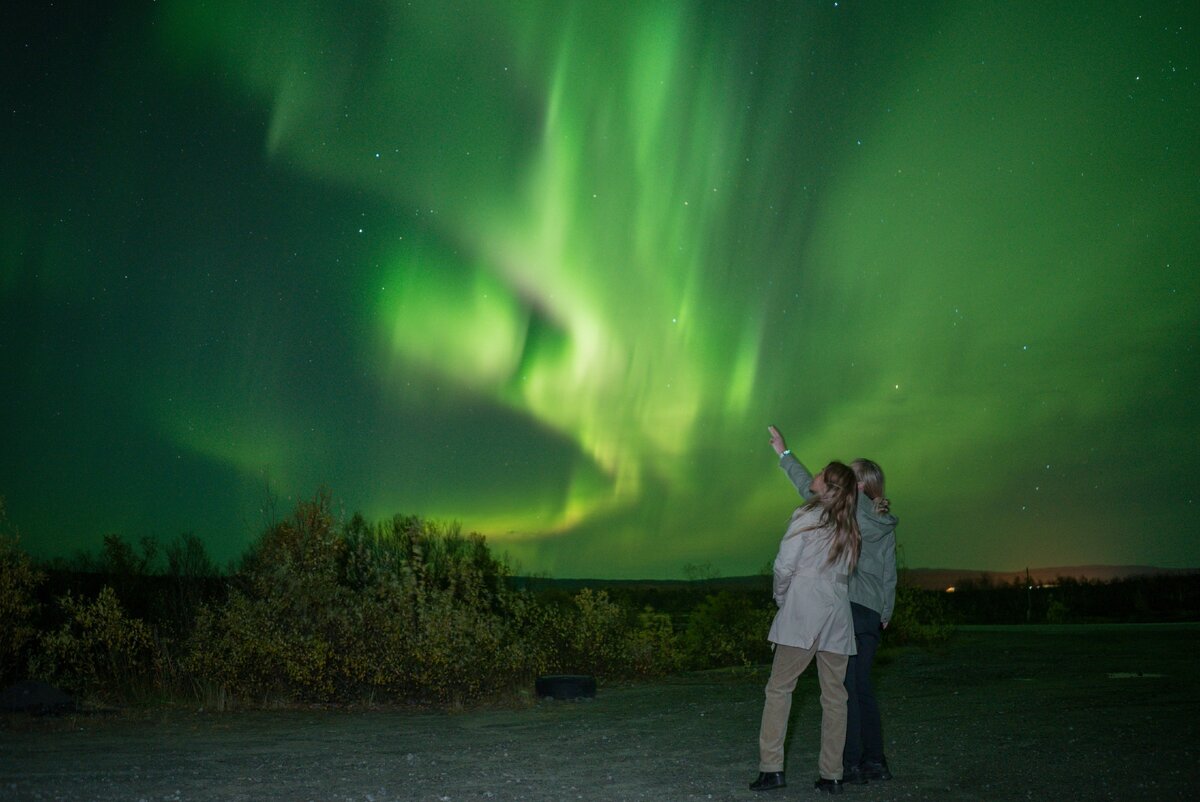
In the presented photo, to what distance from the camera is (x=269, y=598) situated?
1260 centimetres

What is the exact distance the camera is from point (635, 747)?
8.52 m

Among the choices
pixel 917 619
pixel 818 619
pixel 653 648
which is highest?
pixel 818 619

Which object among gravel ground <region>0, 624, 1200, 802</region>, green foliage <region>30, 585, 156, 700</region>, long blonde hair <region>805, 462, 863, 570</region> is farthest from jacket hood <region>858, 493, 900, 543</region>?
green foliage <region>30, 585, 156, 700</region>

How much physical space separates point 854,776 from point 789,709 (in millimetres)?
773

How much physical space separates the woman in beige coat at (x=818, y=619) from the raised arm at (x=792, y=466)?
0.27 metres

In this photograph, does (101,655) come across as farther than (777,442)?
Yes

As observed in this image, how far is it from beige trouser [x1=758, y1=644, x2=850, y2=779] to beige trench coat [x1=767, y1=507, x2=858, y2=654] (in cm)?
10

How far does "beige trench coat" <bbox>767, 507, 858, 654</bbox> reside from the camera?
625 centimetres

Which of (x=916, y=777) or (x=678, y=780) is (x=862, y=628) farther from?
(x=678, y=780)

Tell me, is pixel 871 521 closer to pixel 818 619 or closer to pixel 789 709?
pixel 818 619

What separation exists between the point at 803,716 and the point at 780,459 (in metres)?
4.28

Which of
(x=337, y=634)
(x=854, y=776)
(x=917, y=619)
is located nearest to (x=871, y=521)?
(x=854, y=776)

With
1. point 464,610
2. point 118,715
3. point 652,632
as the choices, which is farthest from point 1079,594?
point 118,715

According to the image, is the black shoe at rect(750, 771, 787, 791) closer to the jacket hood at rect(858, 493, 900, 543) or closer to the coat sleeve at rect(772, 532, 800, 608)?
the coat sleeve at rect(772, 532, 800, 608)
